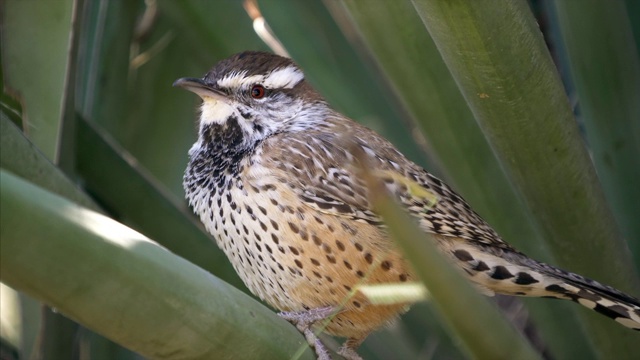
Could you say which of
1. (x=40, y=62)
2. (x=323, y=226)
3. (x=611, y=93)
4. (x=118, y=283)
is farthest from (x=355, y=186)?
(x=118, y=283)

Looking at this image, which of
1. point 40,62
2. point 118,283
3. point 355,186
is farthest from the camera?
point 355,186

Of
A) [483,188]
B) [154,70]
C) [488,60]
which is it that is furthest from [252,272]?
[154,70]

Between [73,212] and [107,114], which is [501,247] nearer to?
[107,114]

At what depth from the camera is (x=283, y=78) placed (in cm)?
256

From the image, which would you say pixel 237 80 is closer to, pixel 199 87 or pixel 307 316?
pixel 199 87

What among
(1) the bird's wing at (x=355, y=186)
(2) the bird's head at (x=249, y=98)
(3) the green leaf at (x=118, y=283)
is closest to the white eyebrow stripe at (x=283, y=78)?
(2) the bird's head at (x=249, y=98)

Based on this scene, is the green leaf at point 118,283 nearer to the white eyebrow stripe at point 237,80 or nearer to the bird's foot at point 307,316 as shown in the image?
the bird's foot at point 307,316

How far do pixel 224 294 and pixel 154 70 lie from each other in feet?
6.66

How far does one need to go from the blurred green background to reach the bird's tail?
3 cm

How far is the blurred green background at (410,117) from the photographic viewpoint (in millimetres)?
1635

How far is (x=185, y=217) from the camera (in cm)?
217

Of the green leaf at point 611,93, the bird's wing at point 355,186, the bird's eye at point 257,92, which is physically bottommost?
the bird's wing at point 355,186

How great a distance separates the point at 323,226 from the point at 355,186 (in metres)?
0.13

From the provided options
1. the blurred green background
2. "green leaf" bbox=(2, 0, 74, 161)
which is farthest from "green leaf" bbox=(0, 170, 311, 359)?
"green leaf" bbox=(2, 0, 74, 161)
